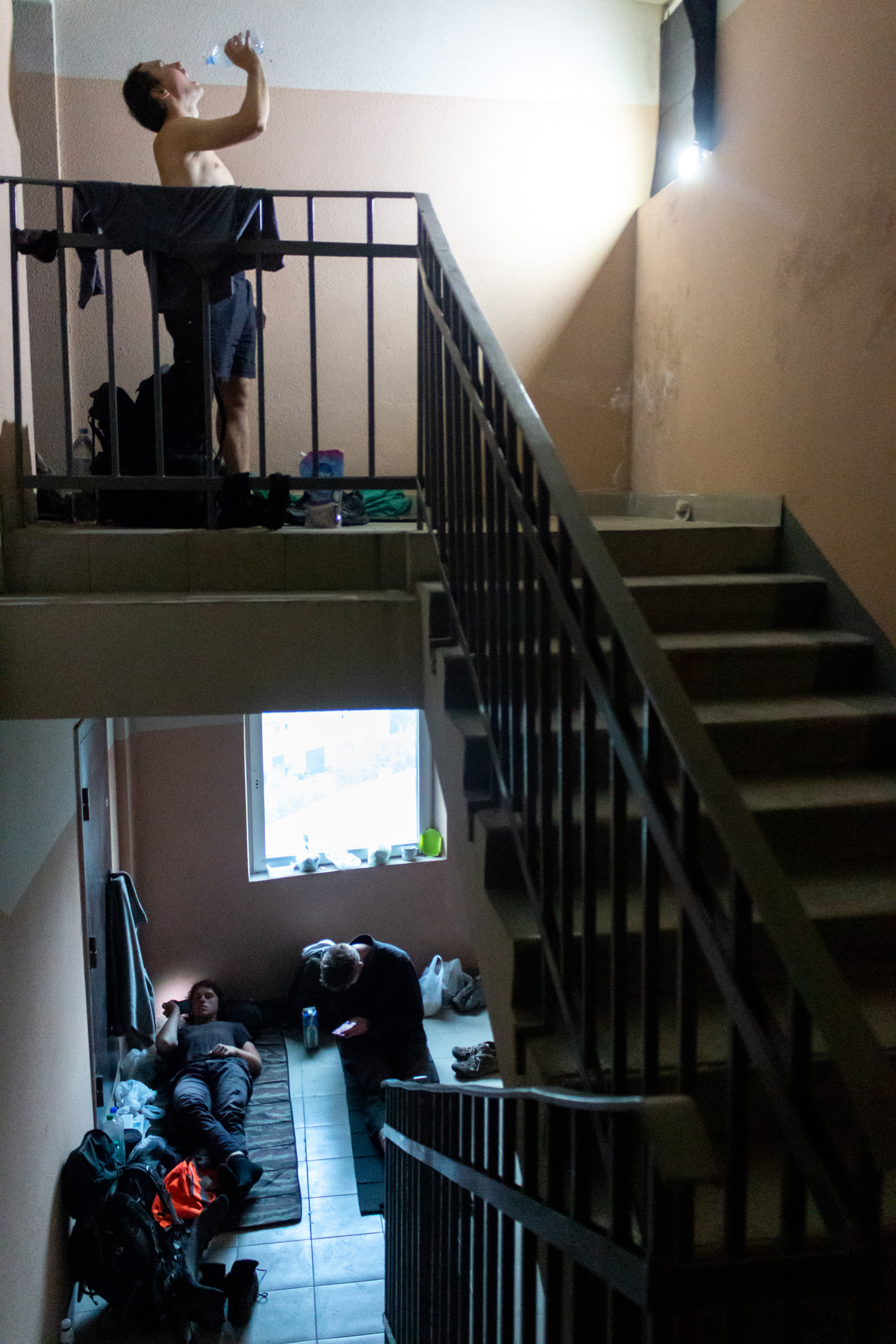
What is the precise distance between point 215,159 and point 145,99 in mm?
267

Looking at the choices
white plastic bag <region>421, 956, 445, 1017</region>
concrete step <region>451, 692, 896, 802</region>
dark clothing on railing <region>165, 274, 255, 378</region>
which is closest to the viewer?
concrete step <region>451, 692, 896, 802</region>

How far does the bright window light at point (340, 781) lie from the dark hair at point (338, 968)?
1.05 m

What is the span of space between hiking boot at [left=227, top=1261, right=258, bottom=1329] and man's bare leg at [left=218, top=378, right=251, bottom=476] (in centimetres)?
340

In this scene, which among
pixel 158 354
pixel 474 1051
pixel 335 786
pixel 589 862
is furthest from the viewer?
pixel 335 786

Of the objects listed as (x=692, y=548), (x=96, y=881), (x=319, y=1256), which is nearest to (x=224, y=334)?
(x=692, y=548)

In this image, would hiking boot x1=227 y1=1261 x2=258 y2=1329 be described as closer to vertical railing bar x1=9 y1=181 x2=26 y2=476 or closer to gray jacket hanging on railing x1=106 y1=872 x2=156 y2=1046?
gray jacket hanging on railing x1=106 y1=872 x2=156 y2=1046

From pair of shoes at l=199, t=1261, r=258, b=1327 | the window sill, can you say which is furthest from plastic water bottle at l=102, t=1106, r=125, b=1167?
the window sill

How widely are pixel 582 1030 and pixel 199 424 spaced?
2451 mm

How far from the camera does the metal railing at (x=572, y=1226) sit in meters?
1.00

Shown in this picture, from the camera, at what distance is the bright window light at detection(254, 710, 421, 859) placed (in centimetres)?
668

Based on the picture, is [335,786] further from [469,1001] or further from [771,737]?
[771,737]

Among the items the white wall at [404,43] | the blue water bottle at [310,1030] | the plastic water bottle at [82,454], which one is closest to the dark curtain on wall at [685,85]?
the white wall at [404,43]

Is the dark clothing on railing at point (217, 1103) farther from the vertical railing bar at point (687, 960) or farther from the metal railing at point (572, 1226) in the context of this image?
the vertical railing bar at point (687, 960)

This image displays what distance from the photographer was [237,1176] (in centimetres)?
481
